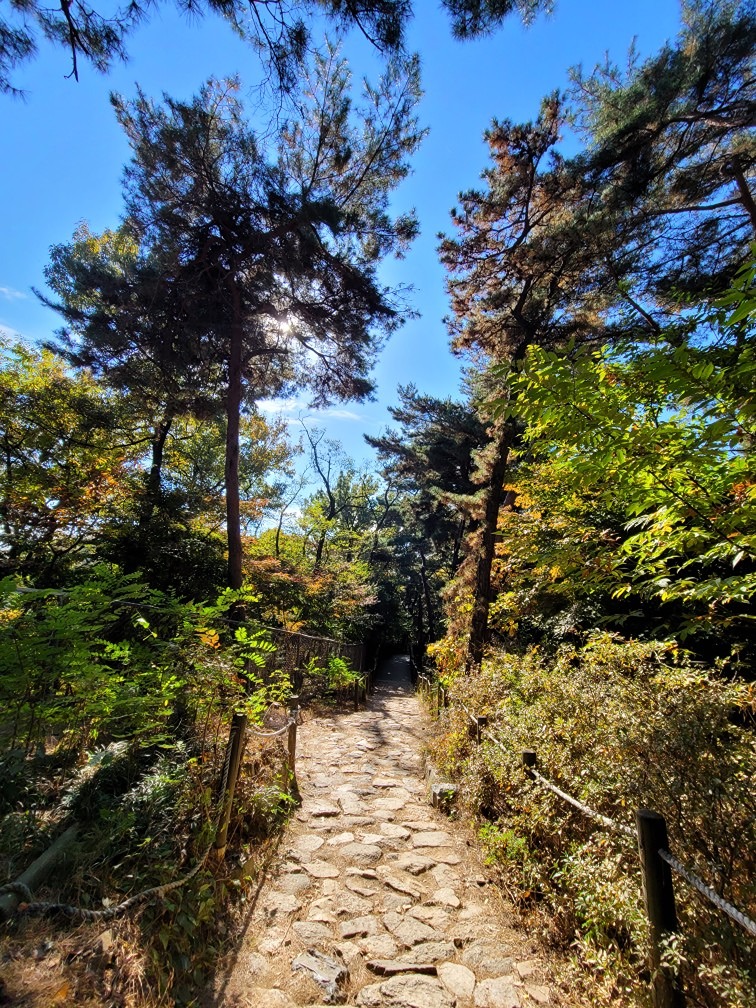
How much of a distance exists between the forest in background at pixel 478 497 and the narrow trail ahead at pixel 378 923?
0.27m

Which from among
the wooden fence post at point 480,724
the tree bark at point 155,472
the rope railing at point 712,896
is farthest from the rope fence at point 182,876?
the tree bark at point 155,472

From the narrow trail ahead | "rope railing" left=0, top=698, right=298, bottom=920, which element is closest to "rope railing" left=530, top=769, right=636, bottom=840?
the narrow trail ahead

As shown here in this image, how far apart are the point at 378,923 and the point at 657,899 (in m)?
1.69

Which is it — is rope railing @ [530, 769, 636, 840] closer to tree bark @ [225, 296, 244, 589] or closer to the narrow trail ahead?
the narrow trail ahead

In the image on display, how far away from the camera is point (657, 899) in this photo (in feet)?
5.43

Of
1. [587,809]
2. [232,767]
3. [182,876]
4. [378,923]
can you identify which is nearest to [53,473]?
[232,767]

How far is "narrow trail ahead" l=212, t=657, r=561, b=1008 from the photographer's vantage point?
2.03m

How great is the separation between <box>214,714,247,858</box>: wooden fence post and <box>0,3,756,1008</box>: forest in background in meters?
0.12

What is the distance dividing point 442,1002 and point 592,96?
9.81 metres

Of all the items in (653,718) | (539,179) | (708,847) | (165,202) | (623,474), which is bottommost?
(708,847)

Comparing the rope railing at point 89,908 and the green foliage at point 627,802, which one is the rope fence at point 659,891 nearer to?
the green foliage at point 627,802

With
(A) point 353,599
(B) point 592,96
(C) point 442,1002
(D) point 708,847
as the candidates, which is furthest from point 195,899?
(A) point 353,599

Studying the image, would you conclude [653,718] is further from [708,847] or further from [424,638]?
[424,638]

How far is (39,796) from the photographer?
2.49 meters
